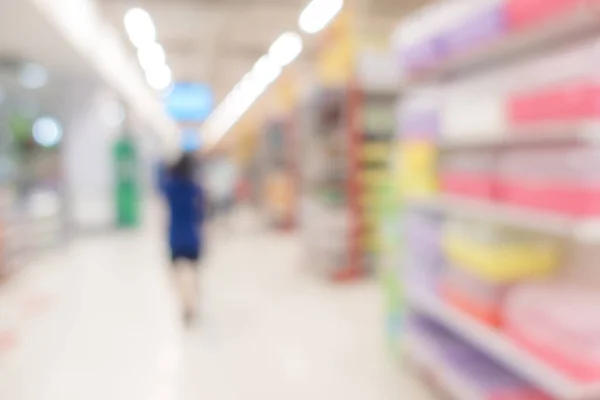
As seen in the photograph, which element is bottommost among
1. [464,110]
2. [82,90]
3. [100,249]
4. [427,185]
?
[100,249]

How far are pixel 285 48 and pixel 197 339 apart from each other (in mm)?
6859

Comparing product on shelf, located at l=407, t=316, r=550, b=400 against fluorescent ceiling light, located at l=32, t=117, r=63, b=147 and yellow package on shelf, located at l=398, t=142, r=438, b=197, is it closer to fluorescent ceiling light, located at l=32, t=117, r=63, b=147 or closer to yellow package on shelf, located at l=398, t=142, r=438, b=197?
yellow package on shelf, located at l=398, t=142, r=438, b=197

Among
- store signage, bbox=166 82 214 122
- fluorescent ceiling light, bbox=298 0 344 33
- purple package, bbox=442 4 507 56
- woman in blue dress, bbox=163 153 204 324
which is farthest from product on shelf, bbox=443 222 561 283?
store signage, bbox=166 82 214 122

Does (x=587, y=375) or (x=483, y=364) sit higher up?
(x=587, y=375)

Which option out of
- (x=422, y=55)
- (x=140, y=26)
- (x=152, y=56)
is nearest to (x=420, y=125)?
(x=422, y=55)

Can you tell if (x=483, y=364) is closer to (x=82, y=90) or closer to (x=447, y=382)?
(x=447, y=382)

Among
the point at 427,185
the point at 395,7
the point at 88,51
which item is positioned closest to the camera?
the point at 427,185

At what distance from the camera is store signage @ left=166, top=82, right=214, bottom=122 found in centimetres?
1691

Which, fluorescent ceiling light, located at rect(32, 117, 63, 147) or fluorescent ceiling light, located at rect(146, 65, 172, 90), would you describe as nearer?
fluorescent ceiling light, located at rect(32, 117, 63, 147)

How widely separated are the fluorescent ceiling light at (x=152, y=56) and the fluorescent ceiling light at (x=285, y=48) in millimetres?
2152

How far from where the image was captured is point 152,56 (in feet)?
35.2

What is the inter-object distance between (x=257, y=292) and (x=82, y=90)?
651cm

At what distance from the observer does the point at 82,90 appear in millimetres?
10289

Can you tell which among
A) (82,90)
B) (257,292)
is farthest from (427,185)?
(82,90)
